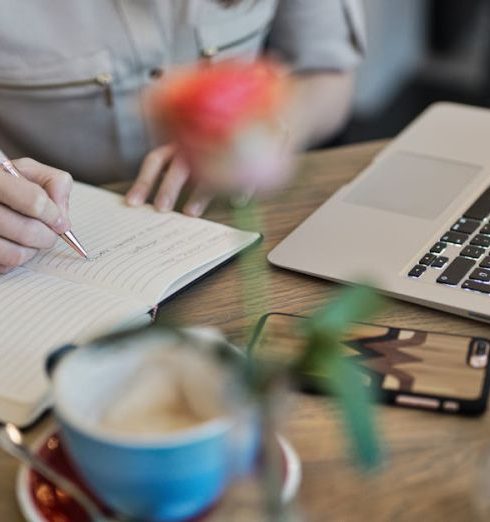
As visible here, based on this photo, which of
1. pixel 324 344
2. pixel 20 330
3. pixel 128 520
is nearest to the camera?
pixel 324 344

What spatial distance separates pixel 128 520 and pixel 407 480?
0.53 ft

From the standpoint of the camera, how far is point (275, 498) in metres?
0.42

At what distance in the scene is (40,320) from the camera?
68cm

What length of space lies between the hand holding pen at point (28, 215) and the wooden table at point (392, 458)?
11 centimetres

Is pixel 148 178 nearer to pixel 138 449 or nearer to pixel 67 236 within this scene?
pixel 67 236

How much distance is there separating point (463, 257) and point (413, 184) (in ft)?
0.51

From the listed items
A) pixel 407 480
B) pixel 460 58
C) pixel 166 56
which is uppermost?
pixel 166 56

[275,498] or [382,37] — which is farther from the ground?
[275,498]

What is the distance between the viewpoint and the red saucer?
1.71 ft

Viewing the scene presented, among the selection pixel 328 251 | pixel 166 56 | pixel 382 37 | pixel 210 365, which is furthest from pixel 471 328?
pixel 382 37

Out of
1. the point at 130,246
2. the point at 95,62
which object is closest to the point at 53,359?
the point at 130,246

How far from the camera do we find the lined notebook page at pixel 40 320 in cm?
62

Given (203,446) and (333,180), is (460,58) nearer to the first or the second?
(333,180)

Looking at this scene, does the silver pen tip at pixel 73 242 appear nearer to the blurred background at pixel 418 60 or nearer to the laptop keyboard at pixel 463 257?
the laptop keyboard at pixel 463 257
